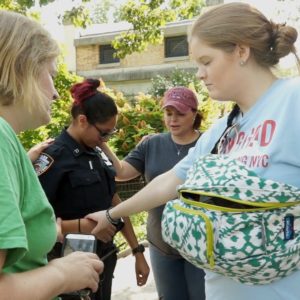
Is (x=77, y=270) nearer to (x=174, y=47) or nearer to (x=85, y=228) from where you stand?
(x=85, y=228)

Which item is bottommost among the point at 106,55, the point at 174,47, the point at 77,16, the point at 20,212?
A: the point at 20,212

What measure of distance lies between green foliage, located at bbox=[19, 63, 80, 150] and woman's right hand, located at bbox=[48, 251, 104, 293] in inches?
245

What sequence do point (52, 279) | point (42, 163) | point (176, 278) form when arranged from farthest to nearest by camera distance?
point (176, 278), point (42, 163), point (52, 279)

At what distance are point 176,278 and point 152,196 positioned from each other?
1.24 meters

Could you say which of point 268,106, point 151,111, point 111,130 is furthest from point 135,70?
point 268,106

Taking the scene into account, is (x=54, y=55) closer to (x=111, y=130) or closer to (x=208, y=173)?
(x=208, y=173)

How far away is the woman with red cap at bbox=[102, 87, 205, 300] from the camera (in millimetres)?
3410

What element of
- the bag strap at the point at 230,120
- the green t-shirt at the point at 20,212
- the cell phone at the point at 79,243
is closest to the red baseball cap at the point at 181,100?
the bag strap at the point at 230,120

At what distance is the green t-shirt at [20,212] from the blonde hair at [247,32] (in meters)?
0.91

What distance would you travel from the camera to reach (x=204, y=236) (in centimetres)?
162

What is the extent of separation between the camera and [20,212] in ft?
4.09

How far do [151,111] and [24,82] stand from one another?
8851mm

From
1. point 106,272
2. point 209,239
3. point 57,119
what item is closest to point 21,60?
point 209,239

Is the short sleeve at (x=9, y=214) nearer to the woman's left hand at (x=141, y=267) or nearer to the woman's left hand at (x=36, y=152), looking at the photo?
the woman's left hand at (x=36, y=152)
